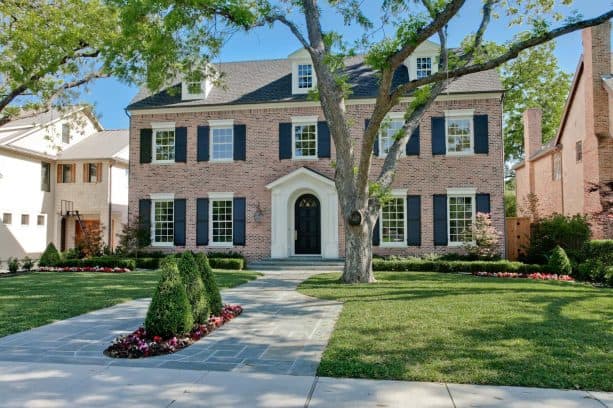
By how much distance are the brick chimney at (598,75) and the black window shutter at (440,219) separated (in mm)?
6142

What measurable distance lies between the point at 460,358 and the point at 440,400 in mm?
1217

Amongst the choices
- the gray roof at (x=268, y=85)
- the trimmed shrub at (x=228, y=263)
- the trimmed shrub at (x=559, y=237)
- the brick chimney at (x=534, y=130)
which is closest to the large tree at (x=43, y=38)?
the gray roof at (x=268, y=85)

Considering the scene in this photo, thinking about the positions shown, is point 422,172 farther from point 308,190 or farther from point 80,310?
point 80,310

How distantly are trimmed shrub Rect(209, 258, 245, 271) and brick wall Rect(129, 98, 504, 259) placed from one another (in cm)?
146

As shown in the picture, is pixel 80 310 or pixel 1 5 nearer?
pixel 80 310

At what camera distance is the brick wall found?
1784cm

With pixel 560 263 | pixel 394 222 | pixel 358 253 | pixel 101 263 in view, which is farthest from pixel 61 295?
pixel 560 263

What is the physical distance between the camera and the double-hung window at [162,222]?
1981 cm

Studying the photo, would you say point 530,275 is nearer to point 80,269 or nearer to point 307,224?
point 307,224

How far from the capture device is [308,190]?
743 inches

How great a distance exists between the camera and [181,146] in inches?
778

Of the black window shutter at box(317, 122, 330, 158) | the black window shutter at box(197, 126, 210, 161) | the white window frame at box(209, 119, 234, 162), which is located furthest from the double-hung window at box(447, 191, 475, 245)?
A: the black window shutter at box(197, 126, 210, 161)

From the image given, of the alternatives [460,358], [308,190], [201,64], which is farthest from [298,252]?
[460,358]

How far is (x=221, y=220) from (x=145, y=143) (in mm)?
4691
